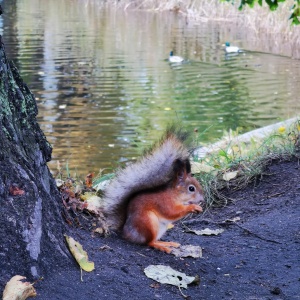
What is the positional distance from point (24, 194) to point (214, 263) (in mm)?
1155

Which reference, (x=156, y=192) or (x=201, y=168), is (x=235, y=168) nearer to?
(x=201, y=168)

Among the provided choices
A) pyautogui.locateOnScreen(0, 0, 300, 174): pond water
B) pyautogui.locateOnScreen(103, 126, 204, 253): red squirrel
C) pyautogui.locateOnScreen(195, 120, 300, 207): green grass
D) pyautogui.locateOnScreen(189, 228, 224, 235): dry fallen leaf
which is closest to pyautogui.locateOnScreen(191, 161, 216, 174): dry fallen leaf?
pyautogui.locateOnScreen(195, 120, 300, 207): green grass

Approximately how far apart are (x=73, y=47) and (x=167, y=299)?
712 inches

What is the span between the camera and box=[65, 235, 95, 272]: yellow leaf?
3.13 metres

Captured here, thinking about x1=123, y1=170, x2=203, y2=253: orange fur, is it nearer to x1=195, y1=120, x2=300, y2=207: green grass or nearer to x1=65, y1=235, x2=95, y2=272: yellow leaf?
x1=65, y1=235, x2=95, y2=272: yellow leaf

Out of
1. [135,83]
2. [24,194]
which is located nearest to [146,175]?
[24,194]

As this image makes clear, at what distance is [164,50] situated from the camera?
20062 mm

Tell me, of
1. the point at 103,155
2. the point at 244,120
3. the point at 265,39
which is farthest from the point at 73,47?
the point at 103,155

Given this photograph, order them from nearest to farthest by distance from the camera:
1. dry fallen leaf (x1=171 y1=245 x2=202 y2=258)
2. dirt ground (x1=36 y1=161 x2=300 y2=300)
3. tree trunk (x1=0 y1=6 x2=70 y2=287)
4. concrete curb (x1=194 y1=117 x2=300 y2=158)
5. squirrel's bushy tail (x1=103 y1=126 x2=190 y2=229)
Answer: tree trunk (x1=0 y1=6 x2=70 y2=287) < dirt ground (x1=36 y1=161 x2=300 y2=300) < dry fallen leaf (x1=171 y1=245 x2=202 y2=258) < squirrel's bushy tail (x1=103 y1=126 x2=190 y2=229) < concrete curb (x1=194 y1=117 x2=300 y2=158)

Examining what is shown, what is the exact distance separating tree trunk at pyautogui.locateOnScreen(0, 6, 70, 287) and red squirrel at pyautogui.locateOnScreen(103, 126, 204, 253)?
461mm

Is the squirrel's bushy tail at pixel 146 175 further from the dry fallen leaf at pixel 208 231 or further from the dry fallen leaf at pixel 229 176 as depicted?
the dry fallen leaf at pixel 229 176

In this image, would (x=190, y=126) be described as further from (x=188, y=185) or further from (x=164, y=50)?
(x=164, y=50)

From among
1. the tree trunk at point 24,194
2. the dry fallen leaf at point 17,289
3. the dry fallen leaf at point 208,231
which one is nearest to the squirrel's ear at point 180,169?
the dry fallen leaf at point 208,231

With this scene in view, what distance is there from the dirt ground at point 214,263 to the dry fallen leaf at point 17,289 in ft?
0.19
